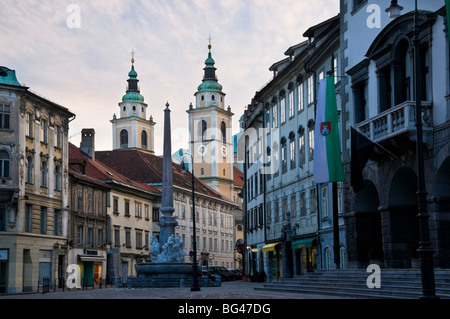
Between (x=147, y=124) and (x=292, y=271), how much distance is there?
123 metres

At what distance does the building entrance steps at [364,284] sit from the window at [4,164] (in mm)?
24953

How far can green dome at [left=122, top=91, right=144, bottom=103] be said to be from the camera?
560 ft

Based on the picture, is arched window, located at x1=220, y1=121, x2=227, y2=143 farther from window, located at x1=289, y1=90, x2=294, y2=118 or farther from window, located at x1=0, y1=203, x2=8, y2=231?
window, located at x1=289, y1=90, x2=294, y2=118

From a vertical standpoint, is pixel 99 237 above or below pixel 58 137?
below

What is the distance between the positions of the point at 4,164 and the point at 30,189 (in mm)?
2968

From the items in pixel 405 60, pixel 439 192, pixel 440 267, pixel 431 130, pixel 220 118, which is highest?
pixel 220 118

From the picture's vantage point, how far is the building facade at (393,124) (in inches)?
1095

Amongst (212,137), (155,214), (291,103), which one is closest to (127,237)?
(155,214)

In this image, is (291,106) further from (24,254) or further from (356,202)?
(24,254)

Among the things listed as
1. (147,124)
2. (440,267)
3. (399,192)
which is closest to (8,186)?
(399,192)

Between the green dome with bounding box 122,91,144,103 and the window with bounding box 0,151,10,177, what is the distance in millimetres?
115645

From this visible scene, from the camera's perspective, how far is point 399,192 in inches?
1251

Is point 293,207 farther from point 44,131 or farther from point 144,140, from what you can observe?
point 144,140

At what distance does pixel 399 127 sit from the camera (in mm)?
28812
